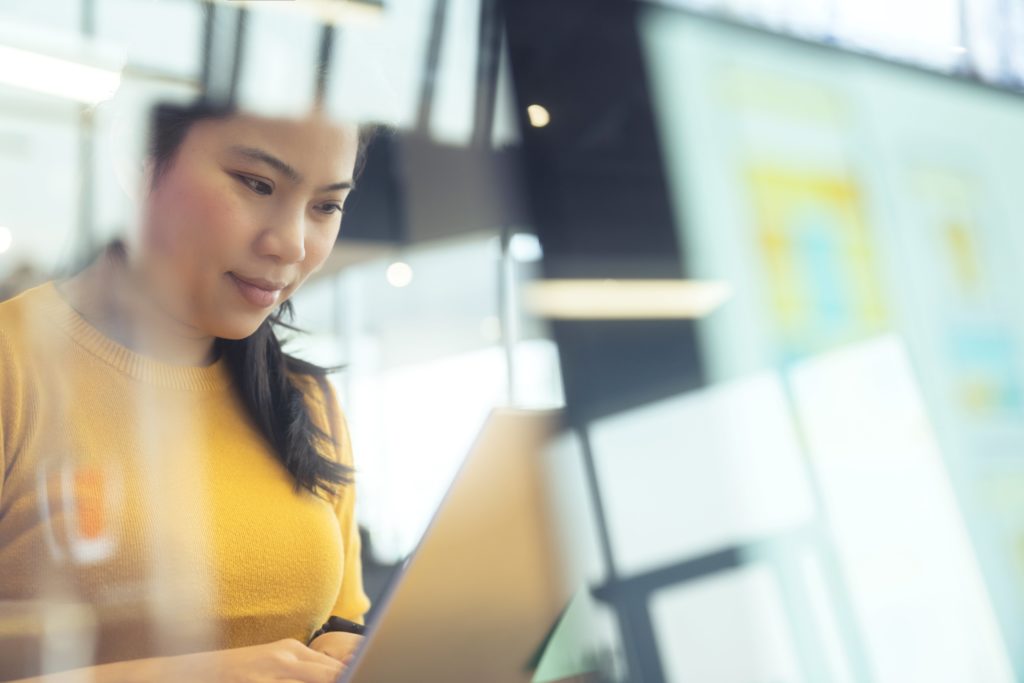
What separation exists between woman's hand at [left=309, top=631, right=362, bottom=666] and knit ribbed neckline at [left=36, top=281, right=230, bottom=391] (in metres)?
0.26

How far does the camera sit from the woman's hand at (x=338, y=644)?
83 centimetres

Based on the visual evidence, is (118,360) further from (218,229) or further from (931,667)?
(931,667)

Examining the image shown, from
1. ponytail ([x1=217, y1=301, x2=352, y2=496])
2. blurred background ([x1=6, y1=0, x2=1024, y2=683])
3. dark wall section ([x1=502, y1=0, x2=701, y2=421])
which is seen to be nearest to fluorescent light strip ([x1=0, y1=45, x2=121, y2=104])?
blurred background ([x1=6, y1=0, x2=1024, y2=683])

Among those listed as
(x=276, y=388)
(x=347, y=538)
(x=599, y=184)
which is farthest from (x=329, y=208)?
(x=599, y=184)

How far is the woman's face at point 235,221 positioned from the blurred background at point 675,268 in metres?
0.03

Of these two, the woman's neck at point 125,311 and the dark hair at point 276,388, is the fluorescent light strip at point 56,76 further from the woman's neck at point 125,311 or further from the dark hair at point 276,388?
the woman's neck at point 125,311

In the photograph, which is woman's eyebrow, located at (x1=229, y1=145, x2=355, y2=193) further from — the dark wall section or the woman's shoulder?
the dark wall section

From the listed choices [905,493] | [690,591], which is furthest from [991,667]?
[690,591]

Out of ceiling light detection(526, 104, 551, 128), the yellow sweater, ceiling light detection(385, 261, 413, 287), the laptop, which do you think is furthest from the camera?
ceiling light detection(526, 104, 551, 128)

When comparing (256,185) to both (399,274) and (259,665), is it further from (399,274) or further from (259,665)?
(259,665)

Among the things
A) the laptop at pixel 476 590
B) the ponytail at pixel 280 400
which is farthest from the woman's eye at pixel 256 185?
the laptop at pixel 476 590

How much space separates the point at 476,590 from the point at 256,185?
0.46 metres

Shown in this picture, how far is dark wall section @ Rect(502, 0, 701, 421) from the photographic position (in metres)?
1.40

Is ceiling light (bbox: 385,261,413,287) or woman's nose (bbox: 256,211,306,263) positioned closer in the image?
woman's nose (bbox: 256,211,306,263)
